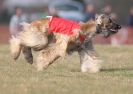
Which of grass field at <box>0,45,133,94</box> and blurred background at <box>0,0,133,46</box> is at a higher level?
grass field at <box>0,45,133,94</box>

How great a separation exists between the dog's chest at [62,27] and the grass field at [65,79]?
2.55 feet

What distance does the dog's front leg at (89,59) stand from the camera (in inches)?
503

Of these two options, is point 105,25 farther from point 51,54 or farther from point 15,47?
point 15,47

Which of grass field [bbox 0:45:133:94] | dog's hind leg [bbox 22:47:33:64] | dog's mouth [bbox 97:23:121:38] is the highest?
dog's mouth [bbox 97:23:121:38]

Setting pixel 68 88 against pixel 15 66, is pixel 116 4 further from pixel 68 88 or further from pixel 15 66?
pixel 68 88

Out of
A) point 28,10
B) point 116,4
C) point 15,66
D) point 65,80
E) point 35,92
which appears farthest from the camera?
point 116,4

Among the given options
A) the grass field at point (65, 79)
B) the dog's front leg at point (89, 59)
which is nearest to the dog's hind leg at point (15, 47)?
the grass field at point (65, 79)

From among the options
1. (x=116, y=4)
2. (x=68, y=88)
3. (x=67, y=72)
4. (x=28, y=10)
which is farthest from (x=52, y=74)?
(x=116, y=4)

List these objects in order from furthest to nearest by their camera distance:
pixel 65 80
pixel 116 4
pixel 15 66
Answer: pixel 116 4 → pixel 15 66 → pixel 65 80

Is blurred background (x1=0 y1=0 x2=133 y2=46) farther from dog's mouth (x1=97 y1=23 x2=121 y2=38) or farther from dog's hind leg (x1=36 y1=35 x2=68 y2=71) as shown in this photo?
dog's mouth (x1=97 y1=23 x2=121 y2=38)

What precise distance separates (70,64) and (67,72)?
198cm

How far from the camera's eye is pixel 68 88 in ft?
34.1

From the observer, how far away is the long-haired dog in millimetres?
12328

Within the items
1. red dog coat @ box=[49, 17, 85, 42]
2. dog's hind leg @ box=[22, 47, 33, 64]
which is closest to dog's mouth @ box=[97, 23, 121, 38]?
red dog coat @ box=[49, 17, 85, 42]
